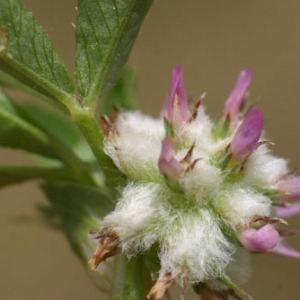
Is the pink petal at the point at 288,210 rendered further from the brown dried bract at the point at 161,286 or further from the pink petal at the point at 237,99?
the brown dried bract at the point at 161,286

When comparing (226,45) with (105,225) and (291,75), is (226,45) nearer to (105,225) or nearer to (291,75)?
(291,75)

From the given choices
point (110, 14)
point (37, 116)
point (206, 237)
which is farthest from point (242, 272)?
point (37, 116)

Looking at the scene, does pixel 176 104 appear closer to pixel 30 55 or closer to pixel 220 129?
pixel 220 129

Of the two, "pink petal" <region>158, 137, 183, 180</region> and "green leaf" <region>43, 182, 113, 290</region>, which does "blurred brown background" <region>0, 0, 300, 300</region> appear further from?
"pink petal" <region>158, 137, 183, 180</region>

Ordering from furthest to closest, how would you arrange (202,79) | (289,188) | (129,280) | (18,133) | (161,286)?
(202,79)
(18,133)
(289,188)
(129,280)
(161,286)

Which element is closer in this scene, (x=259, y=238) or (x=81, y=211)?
(x=259, y=238)

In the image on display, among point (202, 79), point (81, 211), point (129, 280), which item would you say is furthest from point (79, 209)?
point (202, 79)
